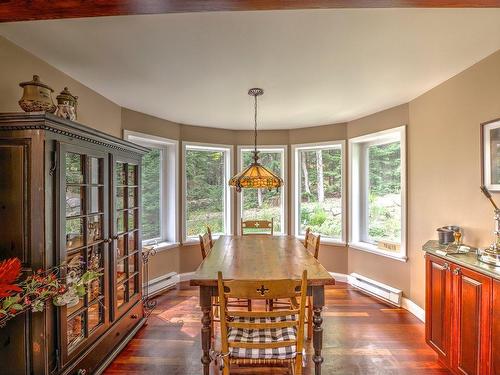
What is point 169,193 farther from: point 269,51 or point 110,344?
point 269,51

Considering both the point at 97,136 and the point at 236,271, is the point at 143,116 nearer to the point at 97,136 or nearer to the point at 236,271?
the point at 97,136

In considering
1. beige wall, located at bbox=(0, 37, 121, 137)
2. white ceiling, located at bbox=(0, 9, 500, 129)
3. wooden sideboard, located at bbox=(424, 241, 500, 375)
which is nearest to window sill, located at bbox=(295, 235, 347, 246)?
wooden sideboard, located at bbox=(424, 241, 500, 375)

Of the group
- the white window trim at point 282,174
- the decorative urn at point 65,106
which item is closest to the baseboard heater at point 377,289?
the white window trim at point 282,174

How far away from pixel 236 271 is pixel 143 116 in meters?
2.57

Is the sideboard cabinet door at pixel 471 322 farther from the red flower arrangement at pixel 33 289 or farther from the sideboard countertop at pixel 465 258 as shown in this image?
the red flower arrangement at pixel 33 289

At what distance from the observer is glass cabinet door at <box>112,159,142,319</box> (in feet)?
8.00

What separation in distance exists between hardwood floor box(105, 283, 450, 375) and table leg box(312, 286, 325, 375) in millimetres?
403

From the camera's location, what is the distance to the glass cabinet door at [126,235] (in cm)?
244

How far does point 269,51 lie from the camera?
206 cm

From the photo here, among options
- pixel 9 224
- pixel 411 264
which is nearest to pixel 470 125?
pixel 411 264

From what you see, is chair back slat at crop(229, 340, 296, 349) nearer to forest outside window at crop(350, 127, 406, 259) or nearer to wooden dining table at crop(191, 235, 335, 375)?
wooden dining table at crop(191, 235, 335, 375)

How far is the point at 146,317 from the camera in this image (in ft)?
9.93

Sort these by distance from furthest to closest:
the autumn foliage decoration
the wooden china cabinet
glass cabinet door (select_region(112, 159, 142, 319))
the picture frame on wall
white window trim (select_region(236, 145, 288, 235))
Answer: white window trim (select_region(236, 145, 288, 235)), glass cabinet door (select_region(112, 159, 142, 319)), the picture frame on wall, the wooden china cabinet, the autumn foliage decoration

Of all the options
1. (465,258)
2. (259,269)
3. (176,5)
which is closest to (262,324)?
(259,269)
